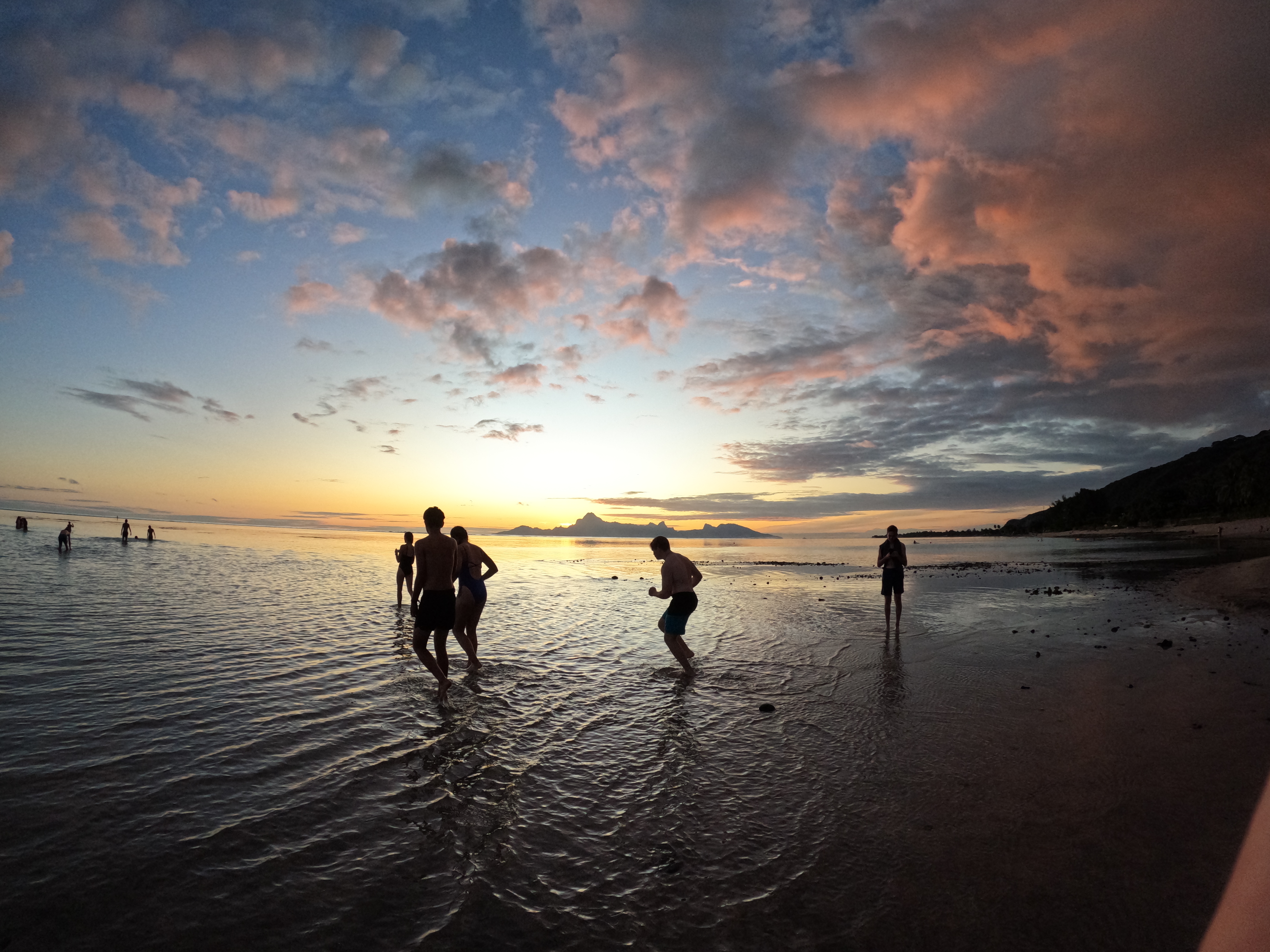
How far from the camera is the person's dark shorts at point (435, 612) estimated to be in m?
10.8

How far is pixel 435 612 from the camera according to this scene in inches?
432

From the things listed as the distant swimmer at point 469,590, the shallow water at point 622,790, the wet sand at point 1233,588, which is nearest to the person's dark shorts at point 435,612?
the shallow water at point 622,790

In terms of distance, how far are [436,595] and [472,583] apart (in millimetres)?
2282

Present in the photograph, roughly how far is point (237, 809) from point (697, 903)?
502cm

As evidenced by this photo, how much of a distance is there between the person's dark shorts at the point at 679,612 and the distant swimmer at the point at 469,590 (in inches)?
159

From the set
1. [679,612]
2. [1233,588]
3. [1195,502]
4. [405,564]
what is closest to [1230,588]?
[1233,588]

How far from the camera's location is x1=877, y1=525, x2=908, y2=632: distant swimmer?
16.8m

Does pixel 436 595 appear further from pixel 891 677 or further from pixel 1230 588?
pixel 1230 588

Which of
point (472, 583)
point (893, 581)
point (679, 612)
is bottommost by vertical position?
point (679, 612)

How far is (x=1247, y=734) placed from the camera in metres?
8.18

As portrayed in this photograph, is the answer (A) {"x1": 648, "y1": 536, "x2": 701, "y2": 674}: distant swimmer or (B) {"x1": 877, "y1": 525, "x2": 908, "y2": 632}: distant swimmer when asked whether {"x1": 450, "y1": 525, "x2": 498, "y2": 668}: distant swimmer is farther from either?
(B) {"x1": 877, "y1": 525, "x2": 908, "y2": 632}: distant swimmer

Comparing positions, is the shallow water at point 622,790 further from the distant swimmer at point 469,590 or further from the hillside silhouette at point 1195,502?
the hillside silhouette at point 1195,502

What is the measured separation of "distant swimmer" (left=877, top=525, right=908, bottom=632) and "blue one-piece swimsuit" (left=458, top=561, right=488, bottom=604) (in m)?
11.0

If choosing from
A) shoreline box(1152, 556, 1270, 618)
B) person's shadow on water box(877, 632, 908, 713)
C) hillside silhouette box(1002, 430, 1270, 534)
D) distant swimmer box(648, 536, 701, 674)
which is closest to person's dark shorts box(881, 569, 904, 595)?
person's shadow on water box(877, 632, 908, 713)
